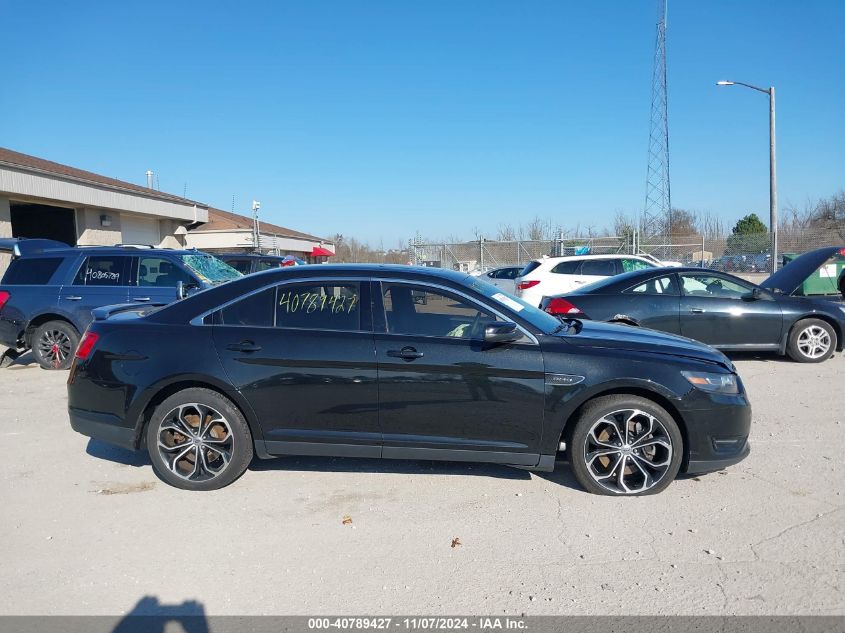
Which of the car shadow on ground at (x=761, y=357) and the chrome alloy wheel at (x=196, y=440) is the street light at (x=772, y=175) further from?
the chrome alloy wheel at (x=196, y=440)

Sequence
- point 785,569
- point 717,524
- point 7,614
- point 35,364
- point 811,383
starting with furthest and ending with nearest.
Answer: point 35,364, point 811,383, point 717,524, point 785,569, point 7,614

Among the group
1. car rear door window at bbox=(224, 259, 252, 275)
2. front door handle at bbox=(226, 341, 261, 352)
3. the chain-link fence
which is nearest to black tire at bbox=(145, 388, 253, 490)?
front door handle at bbox=(226, 341, 261, 352)

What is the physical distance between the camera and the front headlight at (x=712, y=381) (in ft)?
Result: 13.1

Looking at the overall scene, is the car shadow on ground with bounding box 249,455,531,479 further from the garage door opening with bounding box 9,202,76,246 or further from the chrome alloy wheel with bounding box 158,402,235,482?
the garage door opening with bounding box 9,202,76,246

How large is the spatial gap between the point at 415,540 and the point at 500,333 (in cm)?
144

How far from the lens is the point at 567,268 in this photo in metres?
12.7

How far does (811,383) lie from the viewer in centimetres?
719

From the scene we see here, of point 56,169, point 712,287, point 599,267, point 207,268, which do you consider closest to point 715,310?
point 712,287

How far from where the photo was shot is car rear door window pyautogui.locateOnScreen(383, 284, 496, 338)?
4.13 meters

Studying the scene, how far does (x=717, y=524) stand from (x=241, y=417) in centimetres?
329

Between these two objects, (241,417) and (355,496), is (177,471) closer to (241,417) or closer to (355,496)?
(241,417)

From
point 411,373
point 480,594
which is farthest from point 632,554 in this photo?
point 411,373

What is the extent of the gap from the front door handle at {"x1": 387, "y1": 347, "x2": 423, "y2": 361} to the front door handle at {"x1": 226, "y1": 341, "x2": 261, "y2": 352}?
980 mm

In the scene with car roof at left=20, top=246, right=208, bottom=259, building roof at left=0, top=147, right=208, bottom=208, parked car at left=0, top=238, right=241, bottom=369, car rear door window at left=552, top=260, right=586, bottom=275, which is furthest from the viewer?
building roof at left=0, top=147, right=208, bottom=208
